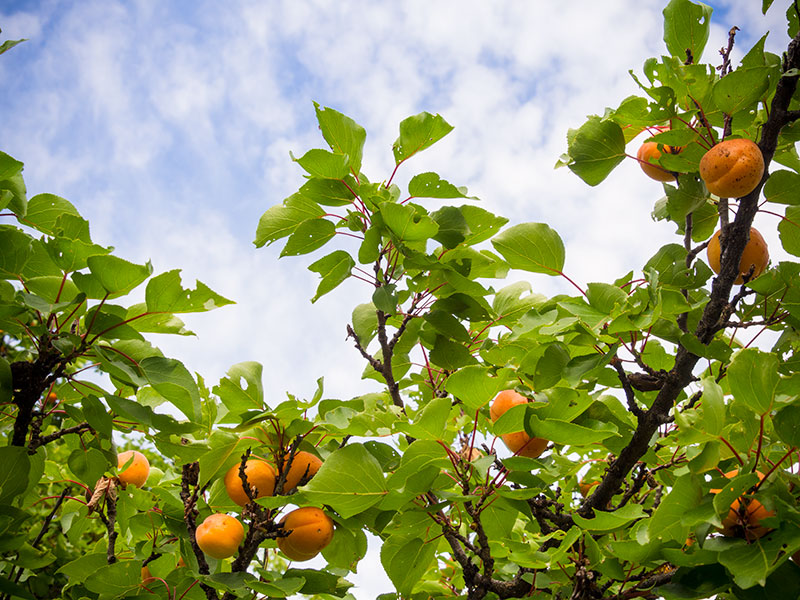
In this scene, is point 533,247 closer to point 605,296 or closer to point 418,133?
point 605,296

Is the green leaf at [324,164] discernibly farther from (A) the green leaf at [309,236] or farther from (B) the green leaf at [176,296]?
(B) the green leaf at [176,296]

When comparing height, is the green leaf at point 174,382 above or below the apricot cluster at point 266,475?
above

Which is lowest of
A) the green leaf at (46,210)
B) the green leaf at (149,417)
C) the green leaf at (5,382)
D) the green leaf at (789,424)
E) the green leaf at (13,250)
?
the green leaf at (789,424)

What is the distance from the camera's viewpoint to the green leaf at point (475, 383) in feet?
4.30

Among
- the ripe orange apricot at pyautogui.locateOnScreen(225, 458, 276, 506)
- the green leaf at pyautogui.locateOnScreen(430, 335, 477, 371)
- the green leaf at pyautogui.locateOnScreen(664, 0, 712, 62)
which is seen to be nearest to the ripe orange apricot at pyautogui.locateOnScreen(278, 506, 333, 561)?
the ripe orange apricot at pyautogui.locateOnScreen(225, 458, 276, 506)

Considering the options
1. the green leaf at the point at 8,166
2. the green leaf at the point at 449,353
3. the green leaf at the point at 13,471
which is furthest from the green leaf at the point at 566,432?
the green leaf at the point at 8,166

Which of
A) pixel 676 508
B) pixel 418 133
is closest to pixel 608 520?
pixel 676 508

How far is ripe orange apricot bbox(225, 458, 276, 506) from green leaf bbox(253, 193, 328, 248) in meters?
0.62

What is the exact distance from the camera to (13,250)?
1.55 meters

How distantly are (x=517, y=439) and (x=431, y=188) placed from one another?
72 cm

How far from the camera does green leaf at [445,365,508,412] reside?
4.30 ft

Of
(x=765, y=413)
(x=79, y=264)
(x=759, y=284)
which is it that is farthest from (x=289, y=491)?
(x=759, y=284)

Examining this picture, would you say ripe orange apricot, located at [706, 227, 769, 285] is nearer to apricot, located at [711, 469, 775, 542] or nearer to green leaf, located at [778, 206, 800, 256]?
green leaf, located at [778, 206, 800, 256]

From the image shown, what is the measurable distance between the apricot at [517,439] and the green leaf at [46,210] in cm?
133
